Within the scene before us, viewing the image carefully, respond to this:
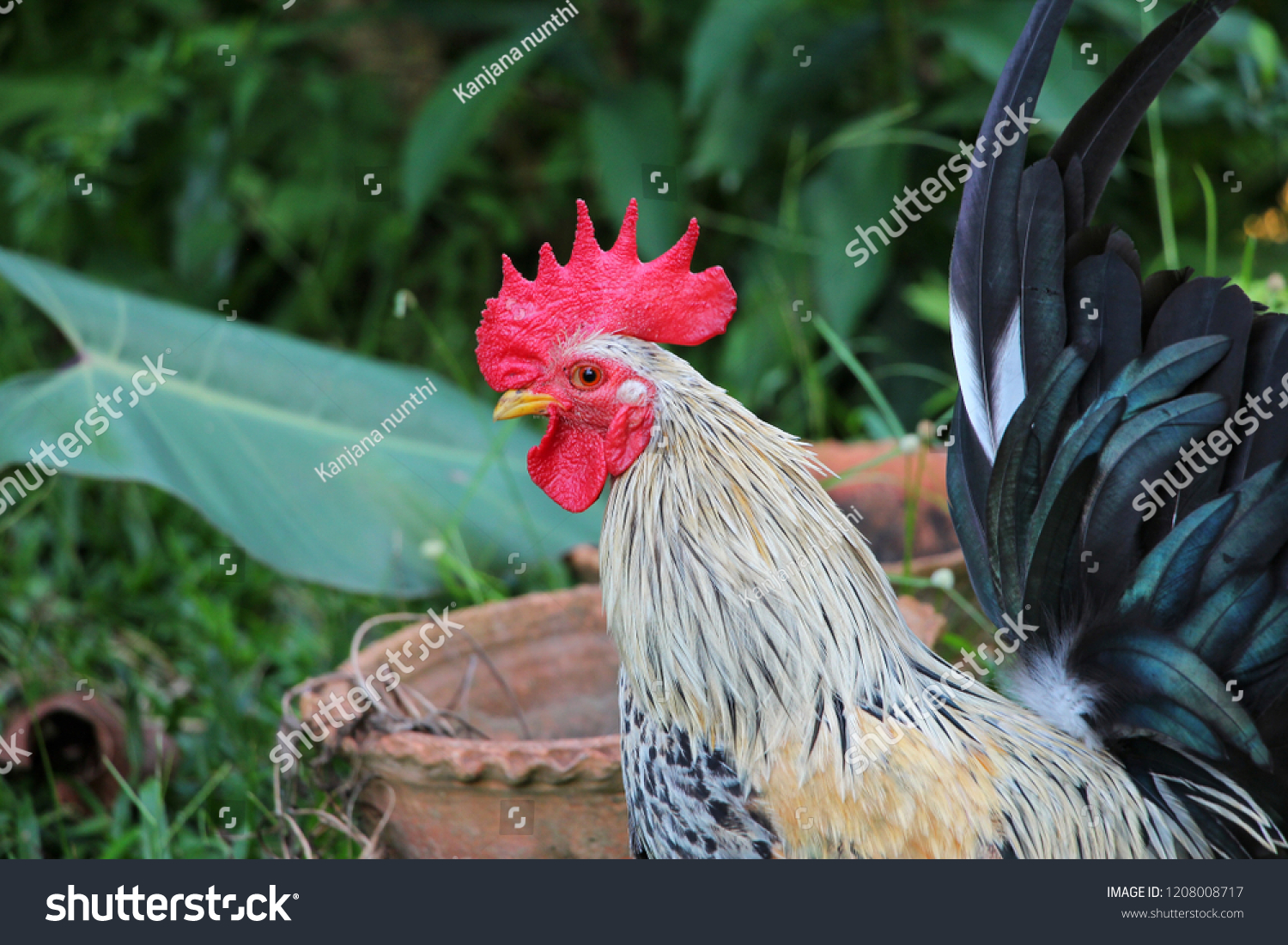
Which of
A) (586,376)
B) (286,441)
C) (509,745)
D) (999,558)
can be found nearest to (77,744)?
(286,441)

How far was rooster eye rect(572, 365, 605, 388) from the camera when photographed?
167cm

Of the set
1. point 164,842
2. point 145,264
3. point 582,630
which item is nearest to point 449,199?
point 145,264

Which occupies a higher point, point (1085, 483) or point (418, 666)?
point (1085, 483)

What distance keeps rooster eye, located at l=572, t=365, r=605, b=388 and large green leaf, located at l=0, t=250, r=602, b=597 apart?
106 cm

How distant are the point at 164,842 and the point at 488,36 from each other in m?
3.95

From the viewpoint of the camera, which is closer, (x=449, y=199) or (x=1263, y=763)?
(x=1263, y=763)

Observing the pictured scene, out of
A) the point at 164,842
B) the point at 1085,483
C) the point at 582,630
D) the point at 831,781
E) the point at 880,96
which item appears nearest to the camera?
the point at 831,781

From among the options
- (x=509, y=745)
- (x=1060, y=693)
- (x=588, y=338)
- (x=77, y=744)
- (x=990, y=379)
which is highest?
(x=990, y=379)

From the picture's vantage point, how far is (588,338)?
1689 millimetres

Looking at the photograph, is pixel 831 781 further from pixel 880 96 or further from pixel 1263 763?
pixel 880 96

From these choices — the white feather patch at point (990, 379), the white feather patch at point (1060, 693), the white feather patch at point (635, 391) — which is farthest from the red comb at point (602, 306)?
the white feather patch at point (1060, 693)

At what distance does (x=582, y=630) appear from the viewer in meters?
2.52

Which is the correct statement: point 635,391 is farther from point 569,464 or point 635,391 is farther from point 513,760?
point 513,760

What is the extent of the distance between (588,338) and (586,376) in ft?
0.19
